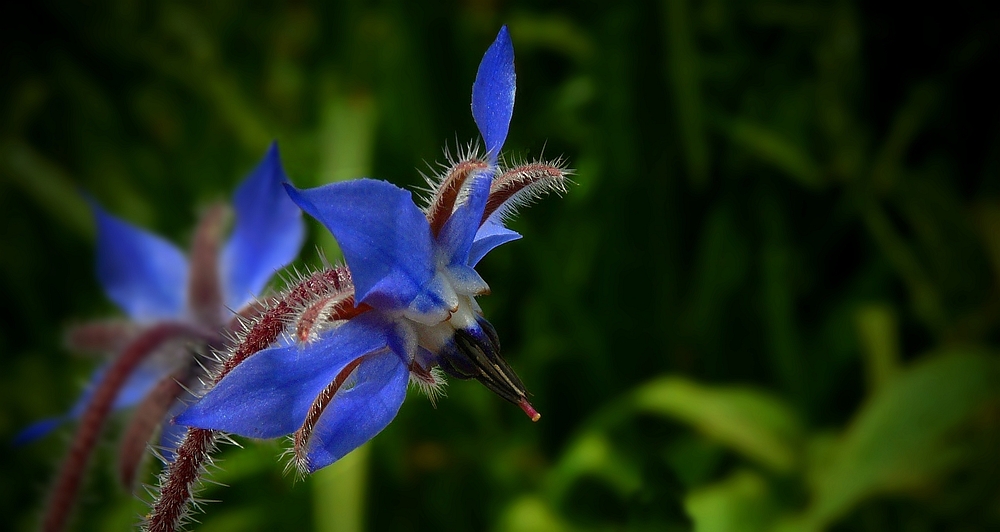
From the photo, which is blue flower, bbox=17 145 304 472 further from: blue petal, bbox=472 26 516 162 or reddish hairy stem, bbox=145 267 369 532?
blue petal, bbox=472 26 516 162

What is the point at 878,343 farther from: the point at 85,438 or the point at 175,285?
the point at 85,438

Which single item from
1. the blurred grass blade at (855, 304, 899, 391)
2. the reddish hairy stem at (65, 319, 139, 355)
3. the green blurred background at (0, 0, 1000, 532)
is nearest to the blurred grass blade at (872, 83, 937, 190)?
the green blurred background at (0, 0, 1000, 532)

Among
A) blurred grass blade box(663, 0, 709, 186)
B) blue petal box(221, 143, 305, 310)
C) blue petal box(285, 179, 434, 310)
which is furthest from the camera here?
blurred grass blade box(663, 0, 709, 186)

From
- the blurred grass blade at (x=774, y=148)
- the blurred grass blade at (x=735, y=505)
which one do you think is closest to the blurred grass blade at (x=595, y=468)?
the blurred grass blade at (x=735, y=505)

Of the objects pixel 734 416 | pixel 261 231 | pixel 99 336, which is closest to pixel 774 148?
pixel 734 416

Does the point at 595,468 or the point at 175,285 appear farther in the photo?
the point at 595,468

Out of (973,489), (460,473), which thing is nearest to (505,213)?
(460,473)

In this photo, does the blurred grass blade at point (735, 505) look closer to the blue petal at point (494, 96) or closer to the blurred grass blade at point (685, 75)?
the blurred grass blade at point (685, 75)

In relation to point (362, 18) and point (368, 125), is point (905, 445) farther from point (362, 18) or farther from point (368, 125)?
point (362, 18)
